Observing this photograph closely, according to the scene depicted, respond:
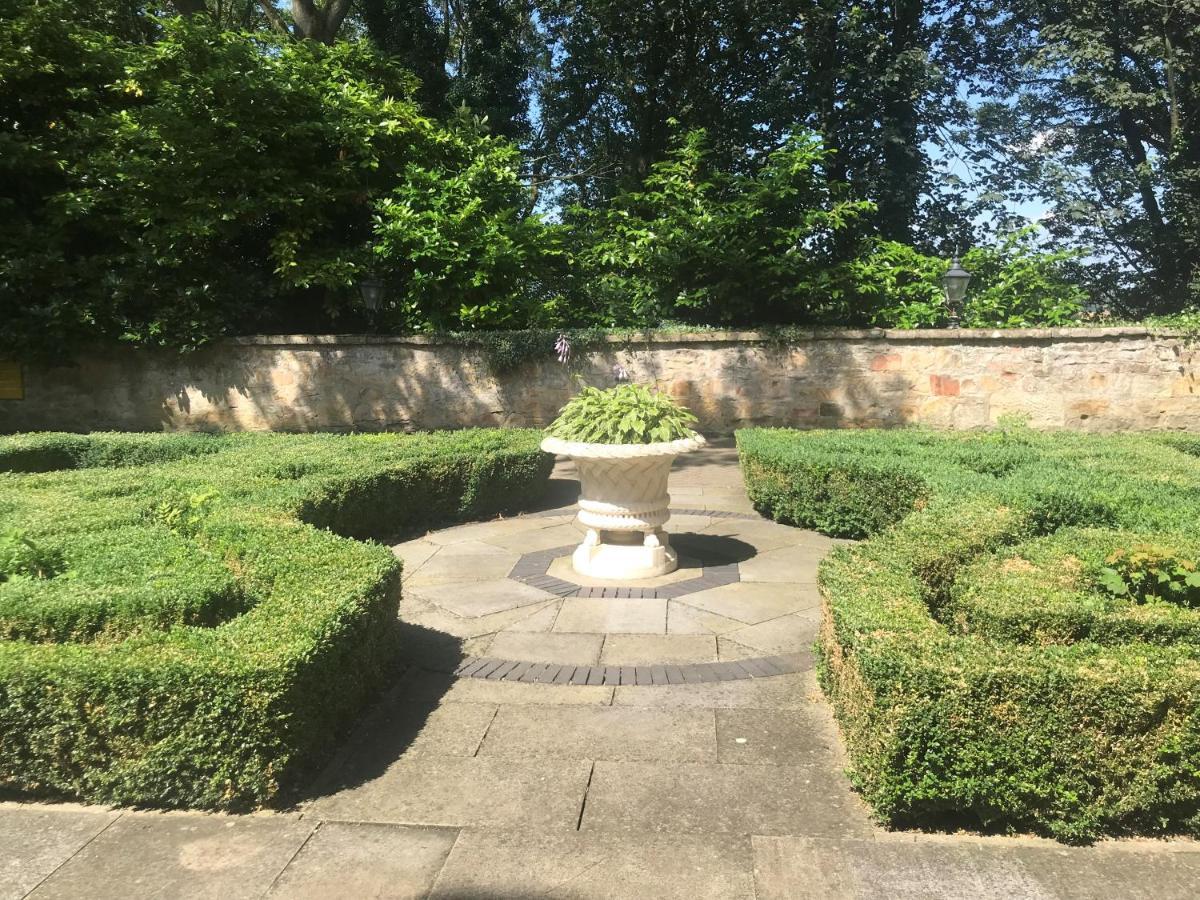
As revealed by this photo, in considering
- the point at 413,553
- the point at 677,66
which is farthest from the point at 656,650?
the point at 677,66

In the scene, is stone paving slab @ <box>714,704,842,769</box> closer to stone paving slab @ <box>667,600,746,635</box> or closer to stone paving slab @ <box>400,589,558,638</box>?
stone paving slab @ <box>667,600,746,635</box>

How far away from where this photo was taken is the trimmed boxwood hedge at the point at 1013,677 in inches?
102

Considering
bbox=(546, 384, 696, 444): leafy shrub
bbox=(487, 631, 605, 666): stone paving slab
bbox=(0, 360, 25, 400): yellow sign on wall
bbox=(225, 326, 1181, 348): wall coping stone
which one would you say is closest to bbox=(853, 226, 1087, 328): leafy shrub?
bbox=(225, 326, 1181, 348): wall coping stone

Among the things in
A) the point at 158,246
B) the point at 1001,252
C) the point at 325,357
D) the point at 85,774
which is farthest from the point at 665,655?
the point at 1001,252

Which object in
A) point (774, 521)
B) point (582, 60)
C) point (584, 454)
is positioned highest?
point (582, 60)

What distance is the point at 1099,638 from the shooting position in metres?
3.18

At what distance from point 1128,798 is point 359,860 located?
2405mm

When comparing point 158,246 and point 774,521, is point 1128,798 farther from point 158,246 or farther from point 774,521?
point 158,246

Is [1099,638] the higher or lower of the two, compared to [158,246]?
lower

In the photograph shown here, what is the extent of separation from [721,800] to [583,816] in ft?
1.58

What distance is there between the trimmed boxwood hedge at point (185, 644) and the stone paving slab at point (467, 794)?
0.30 m

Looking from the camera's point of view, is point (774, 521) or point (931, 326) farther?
point (931, 326)

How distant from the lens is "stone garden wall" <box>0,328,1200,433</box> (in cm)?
1155

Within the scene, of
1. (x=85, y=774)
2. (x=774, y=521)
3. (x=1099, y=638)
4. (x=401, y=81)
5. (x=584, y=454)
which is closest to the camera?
(x=85, y=774)
